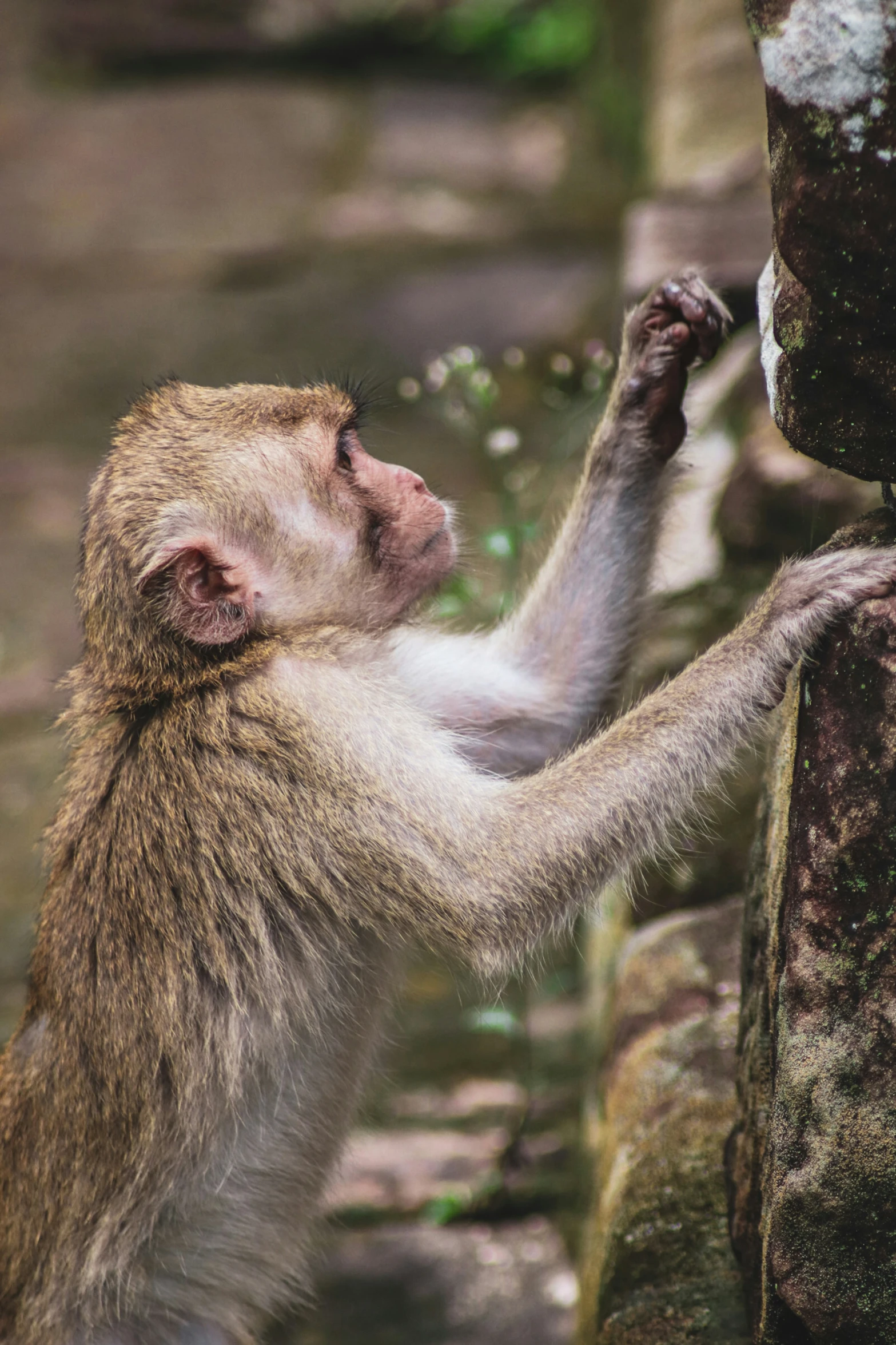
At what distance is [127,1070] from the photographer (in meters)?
2.83

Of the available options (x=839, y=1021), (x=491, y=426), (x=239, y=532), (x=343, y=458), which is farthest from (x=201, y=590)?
(x=491, y=426)

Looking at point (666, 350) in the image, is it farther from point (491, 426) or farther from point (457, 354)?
point (491, 426)

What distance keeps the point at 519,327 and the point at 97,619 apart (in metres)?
5.50

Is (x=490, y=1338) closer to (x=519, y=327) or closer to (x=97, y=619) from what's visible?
(x=97, y=619)

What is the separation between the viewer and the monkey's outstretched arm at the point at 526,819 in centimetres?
263

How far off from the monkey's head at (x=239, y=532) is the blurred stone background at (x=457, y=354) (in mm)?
675

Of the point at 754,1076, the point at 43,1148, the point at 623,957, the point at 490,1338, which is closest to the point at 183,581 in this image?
the point at 43,1148

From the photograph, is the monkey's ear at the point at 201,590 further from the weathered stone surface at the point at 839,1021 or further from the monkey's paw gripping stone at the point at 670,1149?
the monkey's paw gripping stone at the point at 670,1149

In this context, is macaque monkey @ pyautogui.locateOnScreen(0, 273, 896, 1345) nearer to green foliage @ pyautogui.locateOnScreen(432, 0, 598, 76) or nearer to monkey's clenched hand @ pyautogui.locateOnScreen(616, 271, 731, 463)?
monkey's clenched hand @ pyautogui.locateOnScreen(616, 271, 731, 463)

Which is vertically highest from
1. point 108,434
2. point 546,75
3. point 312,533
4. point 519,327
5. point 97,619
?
point 546,75

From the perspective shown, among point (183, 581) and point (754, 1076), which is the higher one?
point (183, 581)

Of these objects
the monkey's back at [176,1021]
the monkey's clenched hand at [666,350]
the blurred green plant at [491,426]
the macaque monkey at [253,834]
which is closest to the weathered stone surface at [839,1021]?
the macaque monkey at [253,834]

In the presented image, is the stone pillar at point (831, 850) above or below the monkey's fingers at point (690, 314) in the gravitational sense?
below

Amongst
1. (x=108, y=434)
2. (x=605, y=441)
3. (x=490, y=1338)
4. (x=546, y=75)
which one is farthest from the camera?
(x=546, y=75)
